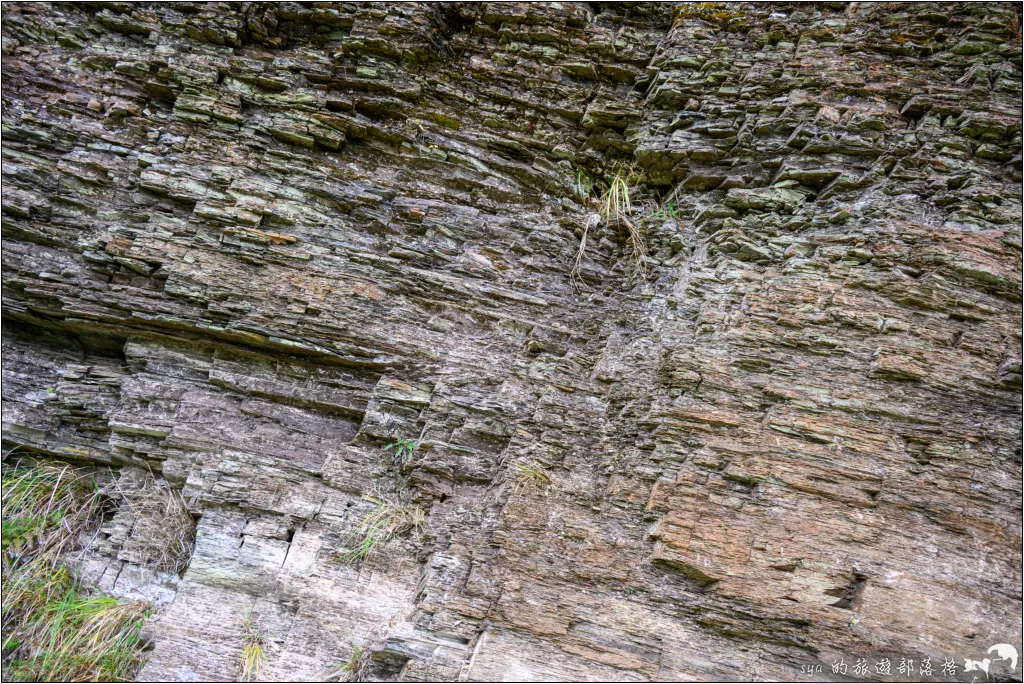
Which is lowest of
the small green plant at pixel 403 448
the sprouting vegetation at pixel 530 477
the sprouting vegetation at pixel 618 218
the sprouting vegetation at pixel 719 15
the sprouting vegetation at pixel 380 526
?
the sprouting vegetation at pixel 380 526

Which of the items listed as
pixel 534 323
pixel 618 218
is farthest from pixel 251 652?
pixel 618 218

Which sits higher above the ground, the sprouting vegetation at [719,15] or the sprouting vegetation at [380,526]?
the sprouting vegetation at [719,15]

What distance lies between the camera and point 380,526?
4.34 meters

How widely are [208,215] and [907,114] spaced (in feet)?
19.7

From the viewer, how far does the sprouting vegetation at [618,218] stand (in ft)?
17.6

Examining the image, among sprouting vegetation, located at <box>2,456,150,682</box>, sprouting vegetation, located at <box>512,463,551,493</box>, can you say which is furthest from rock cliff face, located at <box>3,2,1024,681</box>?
sprouting vegetation, located at <box>2,456,150,682</box>

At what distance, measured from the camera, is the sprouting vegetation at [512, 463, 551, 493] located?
4.30 m

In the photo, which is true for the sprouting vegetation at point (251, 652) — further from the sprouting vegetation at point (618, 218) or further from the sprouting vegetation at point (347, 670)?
the sprouting vegetation at point (618, 218)

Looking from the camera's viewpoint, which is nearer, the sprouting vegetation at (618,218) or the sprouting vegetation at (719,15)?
the sprouting vegetation at (618,218)

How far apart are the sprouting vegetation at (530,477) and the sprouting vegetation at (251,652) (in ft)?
6.54

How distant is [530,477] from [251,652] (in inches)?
85.9

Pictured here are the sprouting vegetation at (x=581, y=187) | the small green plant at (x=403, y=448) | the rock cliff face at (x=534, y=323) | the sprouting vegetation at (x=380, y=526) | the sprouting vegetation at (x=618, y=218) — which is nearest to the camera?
the rock cliff face at (x=534, y=323)

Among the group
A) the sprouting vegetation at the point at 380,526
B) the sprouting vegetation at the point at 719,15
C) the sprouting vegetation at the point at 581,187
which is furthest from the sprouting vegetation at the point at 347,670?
the sprouting vegetation at the point at 719,15

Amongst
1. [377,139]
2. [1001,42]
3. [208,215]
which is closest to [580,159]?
[377,139]
